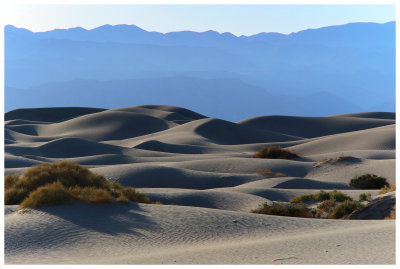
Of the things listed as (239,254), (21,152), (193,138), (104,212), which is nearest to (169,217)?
(104,212)

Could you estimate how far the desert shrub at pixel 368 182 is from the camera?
923 inches

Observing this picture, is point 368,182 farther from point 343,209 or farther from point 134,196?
point 134,196

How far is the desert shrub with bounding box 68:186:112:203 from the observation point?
12.9 metres

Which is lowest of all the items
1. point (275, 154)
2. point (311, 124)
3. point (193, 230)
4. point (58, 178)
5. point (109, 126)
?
point (193, 230)

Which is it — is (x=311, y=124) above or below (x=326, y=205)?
above

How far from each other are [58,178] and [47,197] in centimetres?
204

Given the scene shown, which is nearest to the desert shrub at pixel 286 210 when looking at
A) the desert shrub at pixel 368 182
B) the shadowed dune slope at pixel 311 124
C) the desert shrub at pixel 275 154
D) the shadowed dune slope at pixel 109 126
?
the desert shrub at pixel 368 182

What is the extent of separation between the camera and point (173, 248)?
9945 mm

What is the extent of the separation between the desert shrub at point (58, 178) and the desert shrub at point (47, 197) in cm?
162

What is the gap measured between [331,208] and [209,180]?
898cm

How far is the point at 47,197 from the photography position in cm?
1245

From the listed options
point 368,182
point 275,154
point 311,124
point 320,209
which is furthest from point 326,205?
point 311,124

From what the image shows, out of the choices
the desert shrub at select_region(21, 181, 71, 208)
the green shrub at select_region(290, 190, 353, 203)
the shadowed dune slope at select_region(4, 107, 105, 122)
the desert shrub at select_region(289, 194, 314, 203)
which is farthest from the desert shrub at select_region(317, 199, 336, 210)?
the shadowed dune slope at select_region(4, 107, 105, 122)

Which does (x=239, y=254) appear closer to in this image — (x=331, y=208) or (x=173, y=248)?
(x=173, y=248)
